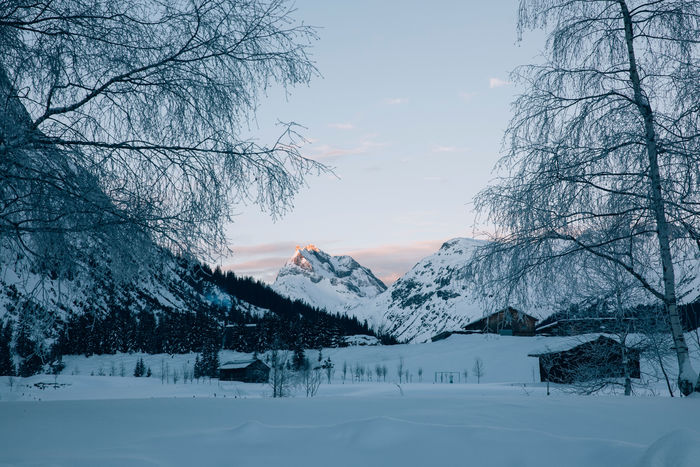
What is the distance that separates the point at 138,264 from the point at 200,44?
116 inches

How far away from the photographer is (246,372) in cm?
5644

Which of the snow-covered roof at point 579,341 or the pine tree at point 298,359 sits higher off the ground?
the snow-covered roof at point 579,341

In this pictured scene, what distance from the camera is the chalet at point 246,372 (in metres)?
56.3

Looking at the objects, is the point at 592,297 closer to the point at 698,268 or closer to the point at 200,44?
the point at 698,268

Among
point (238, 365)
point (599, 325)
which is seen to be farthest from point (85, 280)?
point (238, 365)

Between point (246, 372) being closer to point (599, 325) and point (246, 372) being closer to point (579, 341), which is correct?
point (579, 341)

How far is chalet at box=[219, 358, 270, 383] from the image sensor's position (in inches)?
2217

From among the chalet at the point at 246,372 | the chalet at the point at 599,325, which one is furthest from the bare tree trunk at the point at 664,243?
the chalet at the point at 246,372

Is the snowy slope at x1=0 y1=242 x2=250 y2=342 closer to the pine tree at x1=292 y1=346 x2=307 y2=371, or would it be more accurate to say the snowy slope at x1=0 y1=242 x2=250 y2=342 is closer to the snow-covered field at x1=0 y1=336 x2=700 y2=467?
the snow-covered field at x1=0 y1=336 x2=700 y2=467

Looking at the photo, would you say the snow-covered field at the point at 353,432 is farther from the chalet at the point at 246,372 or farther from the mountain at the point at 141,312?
the chalet at the point at 246,372

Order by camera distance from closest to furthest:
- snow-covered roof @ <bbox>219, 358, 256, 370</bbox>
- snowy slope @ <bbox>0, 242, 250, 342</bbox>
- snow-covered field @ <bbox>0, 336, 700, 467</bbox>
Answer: snow-covered field @ <bbox>0, 336, 700, 467</bbox>
snowy slope @ <bbox>0, 242, 250, 342</bbox>
snow-covered roof @ <bbox>219, 358, 256, 370</bbox>

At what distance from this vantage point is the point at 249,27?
681 cm

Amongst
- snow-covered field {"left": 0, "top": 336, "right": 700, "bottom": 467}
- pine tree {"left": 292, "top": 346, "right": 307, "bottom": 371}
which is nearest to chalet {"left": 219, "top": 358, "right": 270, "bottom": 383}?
pine tree {"left": 292, "top": 346, "right": 307, "bottom": 371}

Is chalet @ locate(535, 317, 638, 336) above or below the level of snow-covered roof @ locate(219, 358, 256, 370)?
above
